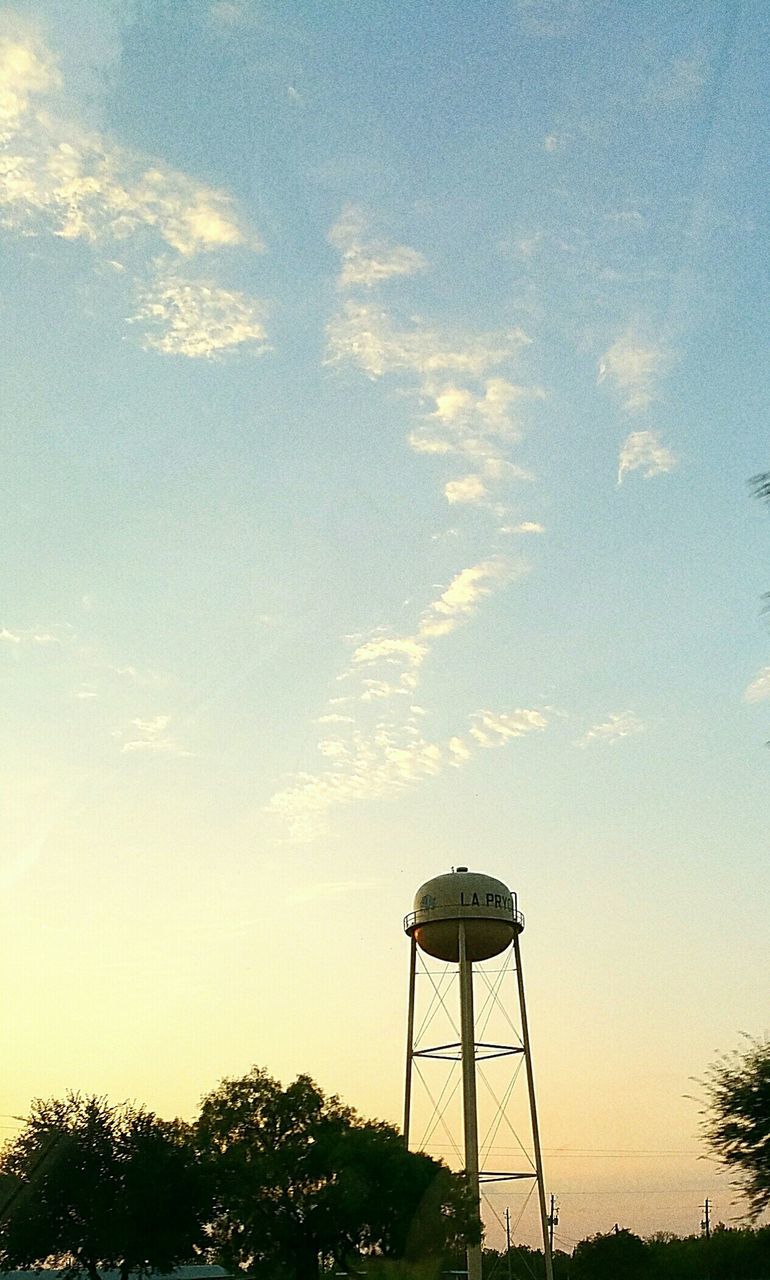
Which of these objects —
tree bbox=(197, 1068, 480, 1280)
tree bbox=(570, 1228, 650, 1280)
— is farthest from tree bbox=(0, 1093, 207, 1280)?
tree bbox=(570, 1228, 650, 1280)

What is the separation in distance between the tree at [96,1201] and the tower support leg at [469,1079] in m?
10.5

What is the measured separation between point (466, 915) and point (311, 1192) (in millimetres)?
A: 12706

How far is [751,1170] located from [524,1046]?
27.7m

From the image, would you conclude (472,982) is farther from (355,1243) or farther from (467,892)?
(355,1243)

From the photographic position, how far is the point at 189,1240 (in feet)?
151

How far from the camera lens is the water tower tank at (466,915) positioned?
175 ft

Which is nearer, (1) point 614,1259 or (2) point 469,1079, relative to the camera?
(2) point 469,1079

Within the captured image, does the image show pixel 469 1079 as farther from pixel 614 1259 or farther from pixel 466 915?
pixel 614 1259

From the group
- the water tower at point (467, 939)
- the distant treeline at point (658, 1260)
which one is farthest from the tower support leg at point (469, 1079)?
the distant treeline at point (658, 1260)

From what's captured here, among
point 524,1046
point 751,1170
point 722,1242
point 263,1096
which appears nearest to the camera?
point 751,1170

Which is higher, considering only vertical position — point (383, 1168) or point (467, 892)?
point (467, 892)

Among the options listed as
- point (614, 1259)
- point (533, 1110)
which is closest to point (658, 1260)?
point (614, 1259)

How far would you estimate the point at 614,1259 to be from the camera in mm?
75562

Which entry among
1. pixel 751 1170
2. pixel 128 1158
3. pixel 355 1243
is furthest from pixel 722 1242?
pixel 751 1170
